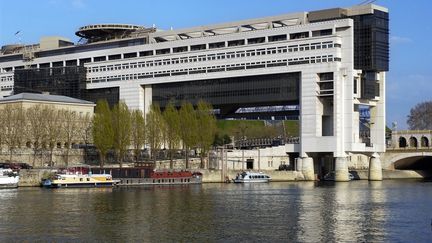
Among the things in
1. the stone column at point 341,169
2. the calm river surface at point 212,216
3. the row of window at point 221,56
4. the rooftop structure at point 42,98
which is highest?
the row of window at point 221,56

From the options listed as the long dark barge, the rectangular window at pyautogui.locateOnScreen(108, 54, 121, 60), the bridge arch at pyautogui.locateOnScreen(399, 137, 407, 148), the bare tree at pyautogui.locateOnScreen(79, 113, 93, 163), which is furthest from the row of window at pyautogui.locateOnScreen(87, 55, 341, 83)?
the bridge arch at pyautogui.locateOnScreen(399, 137, 407, 148)

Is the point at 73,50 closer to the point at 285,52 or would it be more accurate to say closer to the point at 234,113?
the point at 234,113

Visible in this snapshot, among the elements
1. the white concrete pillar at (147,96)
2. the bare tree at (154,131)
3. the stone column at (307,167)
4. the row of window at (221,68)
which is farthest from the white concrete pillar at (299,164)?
the white concrete pillar at (147,96)

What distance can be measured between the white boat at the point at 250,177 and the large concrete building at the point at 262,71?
9.96 m

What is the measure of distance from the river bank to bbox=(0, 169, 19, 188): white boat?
3881 mm

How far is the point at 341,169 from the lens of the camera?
131m

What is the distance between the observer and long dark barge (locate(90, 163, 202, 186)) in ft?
368

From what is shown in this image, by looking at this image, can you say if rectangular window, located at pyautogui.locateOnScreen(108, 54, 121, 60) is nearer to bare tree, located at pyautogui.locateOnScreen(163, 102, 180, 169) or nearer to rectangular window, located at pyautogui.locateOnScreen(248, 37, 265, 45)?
bare tree, located at pyautogui.locateOnScreen(163, 102, 180, 169)

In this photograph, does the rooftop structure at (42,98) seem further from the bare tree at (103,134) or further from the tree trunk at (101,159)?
the tree trunk at (101,159)

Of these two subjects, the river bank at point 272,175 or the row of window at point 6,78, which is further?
the row of window at point 6,78

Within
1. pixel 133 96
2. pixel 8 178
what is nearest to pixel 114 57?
pixel 133 96

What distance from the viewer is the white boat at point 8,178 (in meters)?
102

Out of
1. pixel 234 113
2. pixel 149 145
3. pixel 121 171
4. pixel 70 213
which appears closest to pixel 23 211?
pixel 70 213

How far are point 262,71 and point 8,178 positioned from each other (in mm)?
50207
